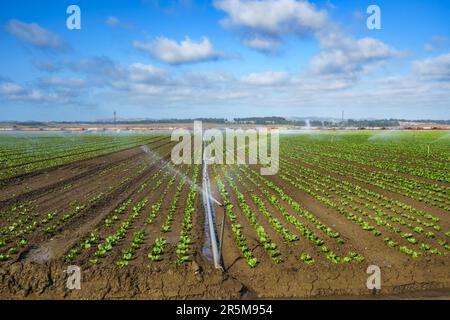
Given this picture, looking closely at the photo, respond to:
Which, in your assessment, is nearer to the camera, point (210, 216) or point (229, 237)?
point (229, 237)

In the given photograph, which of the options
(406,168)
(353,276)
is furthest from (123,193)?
(406,168)

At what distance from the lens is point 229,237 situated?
10.7 metres

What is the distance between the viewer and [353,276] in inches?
324

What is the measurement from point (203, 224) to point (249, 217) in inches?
67.6

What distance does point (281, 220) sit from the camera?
1245 centimetres

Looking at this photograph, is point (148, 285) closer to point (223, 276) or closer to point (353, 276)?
point (223, 276)

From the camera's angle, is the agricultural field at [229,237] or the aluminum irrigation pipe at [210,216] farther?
the aluminum irrigation pipe at [210,216]

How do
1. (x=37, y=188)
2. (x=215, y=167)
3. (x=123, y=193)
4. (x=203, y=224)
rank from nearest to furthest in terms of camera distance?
(x=203, y=224) → (x=123, y=193) → (x=37, y=188) → (x=215, y=167)

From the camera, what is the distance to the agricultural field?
7944mm

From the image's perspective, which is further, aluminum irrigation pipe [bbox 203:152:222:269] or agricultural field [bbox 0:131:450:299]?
aluminum irrigation pipe [bbox 203:152:222:269]

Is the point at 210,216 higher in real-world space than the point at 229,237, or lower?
higher

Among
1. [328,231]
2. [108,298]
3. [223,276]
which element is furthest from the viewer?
[328,231]

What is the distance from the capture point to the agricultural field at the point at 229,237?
7.94 m

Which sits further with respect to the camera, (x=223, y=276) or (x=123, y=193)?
(x=123, y=193)
